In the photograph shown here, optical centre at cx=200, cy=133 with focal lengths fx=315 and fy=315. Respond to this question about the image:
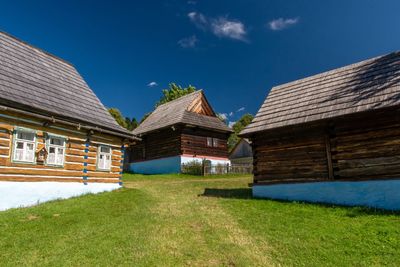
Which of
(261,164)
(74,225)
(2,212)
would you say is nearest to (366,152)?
(261,164)

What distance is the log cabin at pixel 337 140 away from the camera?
416 inches

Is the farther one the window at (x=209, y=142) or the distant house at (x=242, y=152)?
the distant house at (x=242, y=152)

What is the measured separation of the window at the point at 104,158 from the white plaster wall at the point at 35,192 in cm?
103

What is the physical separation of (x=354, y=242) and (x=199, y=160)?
787 inches

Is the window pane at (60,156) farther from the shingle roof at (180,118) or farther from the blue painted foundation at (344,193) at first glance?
the shingle roof at (180,118)

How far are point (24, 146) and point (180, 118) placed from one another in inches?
622

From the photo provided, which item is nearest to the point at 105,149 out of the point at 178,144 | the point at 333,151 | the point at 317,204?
the point at 317,204

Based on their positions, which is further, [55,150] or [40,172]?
[55,150]

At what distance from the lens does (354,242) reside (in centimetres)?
735

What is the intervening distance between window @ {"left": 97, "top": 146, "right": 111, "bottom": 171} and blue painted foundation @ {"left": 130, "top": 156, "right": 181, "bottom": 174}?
10718mm

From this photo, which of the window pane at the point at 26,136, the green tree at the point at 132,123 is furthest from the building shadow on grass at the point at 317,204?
the green tree at the point at 132,123

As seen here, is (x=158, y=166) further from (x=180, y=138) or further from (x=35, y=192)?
(x=35, y=192)

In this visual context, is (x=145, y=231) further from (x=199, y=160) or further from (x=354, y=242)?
(x=199, y=160)

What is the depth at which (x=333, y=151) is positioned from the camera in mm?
11773
